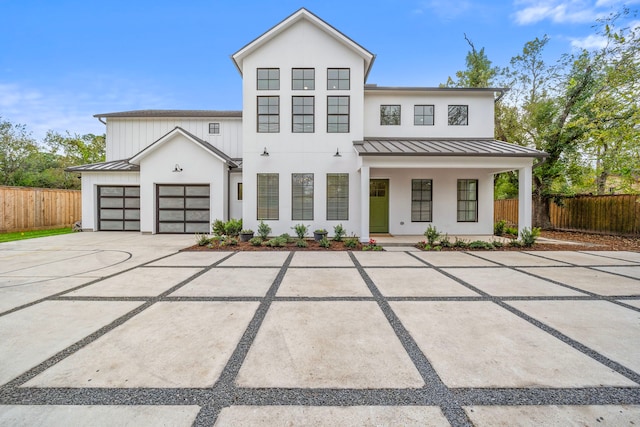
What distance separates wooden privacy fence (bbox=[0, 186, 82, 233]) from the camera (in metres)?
11.5

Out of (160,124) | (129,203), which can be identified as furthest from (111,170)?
(160,124)

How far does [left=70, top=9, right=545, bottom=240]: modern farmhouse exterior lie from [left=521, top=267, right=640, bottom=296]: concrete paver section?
12.6 ft

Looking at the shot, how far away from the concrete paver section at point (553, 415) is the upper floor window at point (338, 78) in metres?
10.2

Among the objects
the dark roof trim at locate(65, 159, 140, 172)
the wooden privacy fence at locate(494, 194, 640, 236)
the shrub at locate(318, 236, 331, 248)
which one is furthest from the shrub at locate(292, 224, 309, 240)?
the wooden privacy fence at locate(494, 194, 640, 236)

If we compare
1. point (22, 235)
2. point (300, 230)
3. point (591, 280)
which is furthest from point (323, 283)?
point (22, 235)

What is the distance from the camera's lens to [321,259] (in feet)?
22.5

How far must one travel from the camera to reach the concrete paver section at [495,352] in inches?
83.5

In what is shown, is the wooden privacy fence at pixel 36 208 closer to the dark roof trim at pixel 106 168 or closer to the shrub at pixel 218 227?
the dark roof trim at pixel 106 168

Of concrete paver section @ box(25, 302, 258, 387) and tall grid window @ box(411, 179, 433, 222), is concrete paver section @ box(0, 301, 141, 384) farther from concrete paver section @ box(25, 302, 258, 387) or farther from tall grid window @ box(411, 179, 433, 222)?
tall grid window @ box(411, 179, 433, 222)

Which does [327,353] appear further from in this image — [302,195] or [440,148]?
[440,148]

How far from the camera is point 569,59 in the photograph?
12094 mm

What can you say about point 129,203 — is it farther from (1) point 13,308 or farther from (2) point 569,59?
(2) point 569,59

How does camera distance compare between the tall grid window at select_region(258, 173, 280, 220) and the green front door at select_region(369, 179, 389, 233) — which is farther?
the green front door at select_region(369, 179, 389, 233)

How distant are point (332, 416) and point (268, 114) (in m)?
9.94
